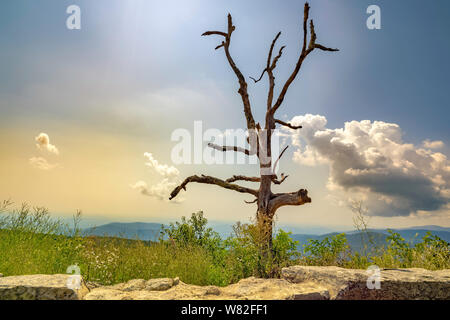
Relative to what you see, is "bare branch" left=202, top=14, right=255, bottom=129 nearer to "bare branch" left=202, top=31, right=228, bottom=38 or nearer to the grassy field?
"bare branch" left=202, top=31, right=228, bottom=38

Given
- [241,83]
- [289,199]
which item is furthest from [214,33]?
[289,199]

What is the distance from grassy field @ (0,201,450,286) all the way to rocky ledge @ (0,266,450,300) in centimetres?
127

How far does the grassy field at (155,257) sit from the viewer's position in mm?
5707

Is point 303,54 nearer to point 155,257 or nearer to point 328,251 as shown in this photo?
point 328,251

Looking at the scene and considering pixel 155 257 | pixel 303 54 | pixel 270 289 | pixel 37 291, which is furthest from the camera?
pixel 303 54

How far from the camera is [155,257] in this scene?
6.02m

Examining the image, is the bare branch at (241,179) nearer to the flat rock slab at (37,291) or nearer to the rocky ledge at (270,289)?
the rocky ledge at (270,289)

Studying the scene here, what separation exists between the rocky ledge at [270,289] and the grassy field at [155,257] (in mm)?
1270

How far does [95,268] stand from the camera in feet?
19.0

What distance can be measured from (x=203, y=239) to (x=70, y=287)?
362 inches

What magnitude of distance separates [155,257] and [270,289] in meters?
2.65
